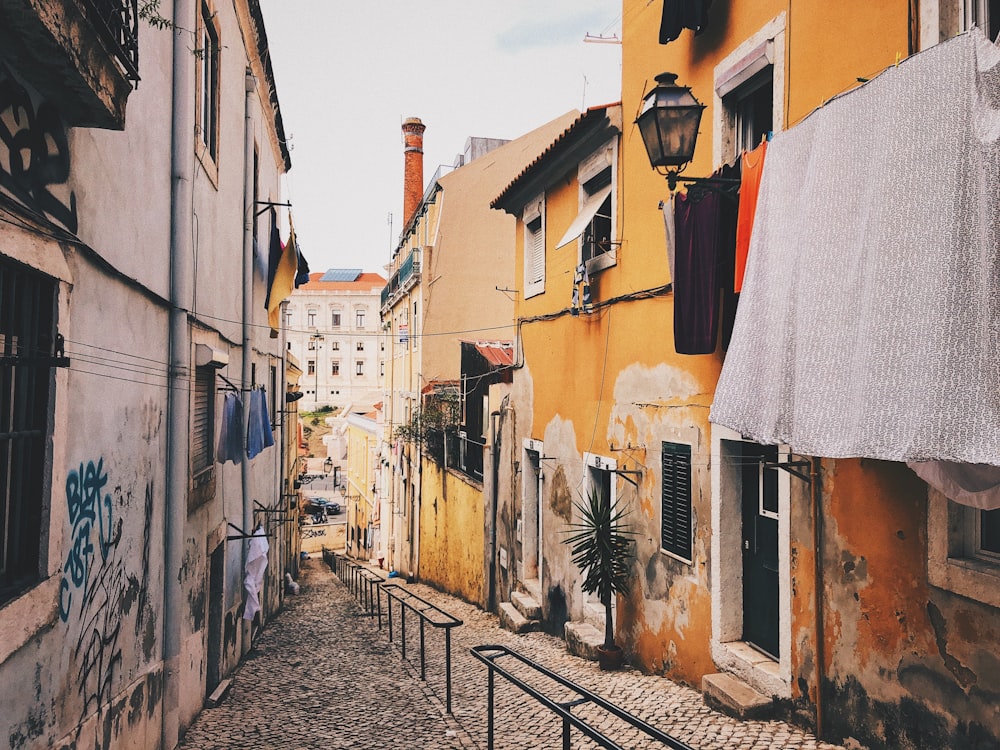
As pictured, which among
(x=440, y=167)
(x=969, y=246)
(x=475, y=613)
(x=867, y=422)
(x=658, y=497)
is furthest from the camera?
(x=440, y=167)

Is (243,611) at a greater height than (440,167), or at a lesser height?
lesser

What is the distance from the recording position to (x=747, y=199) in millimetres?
5637

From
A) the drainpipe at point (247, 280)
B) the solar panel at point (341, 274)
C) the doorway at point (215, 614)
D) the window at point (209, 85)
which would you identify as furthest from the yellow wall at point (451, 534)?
the solar panel at point (341, 274)

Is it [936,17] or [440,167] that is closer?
[936,17]

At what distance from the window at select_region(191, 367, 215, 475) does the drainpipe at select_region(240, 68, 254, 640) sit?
79.6 inches

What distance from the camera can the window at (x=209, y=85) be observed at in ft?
27.6

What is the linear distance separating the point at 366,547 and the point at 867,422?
1280 inches

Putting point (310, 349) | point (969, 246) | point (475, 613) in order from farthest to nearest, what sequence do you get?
point (310, 349) < point (475, 613) < point (969, 246)

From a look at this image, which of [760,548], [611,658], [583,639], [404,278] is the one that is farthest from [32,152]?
[404,278]

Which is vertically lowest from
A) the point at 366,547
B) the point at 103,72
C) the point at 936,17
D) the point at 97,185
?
the point at 366,547

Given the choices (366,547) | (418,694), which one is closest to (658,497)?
(418,694)

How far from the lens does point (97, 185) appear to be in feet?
16.0

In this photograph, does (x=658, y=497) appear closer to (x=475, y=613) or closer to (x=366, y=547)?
(x=475, y=613)

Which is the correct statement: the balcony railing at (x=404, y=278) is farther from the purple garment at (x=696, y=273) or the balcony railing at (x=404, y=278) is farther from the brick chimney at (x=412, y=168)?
the purple garment at (x=696, y=273)
